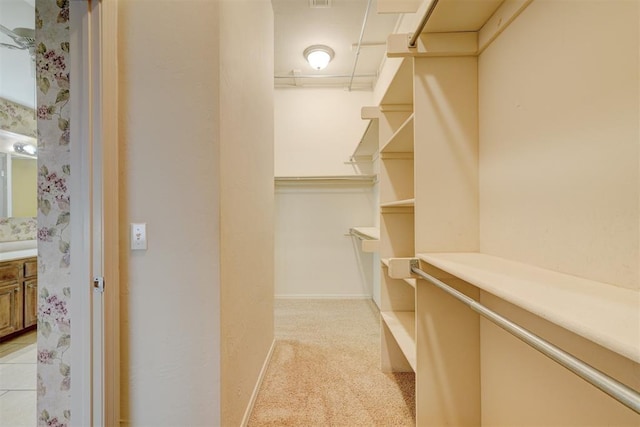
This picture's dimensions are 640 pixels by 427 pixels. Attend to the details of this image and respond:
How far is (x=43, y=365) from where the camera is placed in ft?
3.76

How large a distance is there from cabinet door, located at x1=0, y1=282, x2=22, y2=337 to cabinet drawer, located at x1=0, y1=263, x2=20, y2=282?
0.06m

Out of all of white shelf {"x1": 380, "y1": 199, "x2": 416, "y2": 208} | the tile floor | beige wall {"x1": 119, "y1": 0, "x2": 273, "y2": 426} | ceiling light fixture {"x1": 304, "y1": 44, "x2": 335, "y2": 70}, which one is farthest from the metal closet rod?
ceiling light fixture {"x1": 304, "y1": 44, "x2": 335, "y2": 70}

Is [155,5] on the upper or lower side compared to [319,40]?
lower

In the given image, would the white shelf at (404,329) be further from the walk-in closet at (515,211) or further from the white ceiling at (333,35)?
the white ceiling at (333,35)

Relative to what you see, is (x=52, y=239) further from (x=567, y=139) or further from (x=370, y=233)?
(x=370, y=233)

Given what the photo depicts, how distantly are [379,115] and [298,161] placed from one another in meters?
1.94

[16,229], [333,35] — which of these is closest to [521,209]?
[333,35]

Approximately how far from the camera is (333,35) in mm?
2717

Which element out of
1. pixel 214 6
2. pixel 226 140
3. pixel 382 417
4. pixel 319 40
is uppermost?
pixel 319 40

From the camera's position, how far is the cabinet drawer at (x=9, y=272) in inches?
95.3

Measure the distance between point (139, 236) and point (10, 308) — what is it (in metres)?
2.66

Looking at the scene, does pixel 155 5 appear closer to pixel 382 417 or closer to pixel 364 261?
pixel 382 417

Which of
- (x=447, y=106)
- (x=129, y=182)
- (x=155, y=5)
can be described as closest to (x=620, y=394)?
(x=447, y=106)

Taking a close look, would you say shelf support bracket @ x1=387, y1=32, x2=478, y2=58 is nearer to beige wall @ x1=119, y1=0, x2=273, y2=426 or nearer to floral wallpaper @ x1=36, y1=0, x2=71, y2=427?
beige wall @ x1=119, y1=0, x2=273, y2=426
